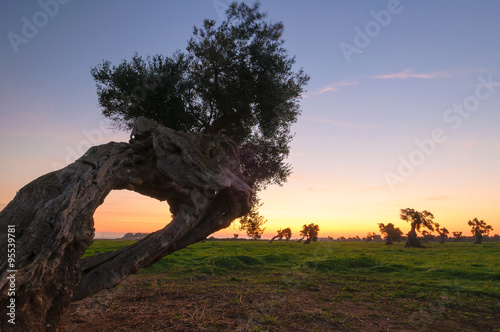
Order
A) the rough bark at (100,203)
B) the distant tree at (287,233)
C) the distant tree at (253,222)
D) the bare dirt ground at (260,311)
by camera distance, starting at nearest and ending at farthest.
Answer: the rough bark at (100,203) → the bare dirt ground at (260,311) → the distant tree at (253,222) → the distant tree at (287,233)

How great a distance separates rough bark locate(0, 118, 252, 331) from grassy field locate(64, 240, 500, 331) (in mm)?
2986

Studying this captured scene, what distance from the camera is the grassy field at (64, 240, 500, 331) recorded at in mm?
9156

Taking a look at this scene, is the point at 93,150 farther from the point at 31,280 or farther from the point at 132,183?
the point at 31,280

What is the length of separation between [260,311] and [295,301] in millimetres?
2106

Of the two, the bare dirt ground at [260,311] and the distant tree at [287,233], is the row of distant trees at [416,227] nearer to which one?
the distant tree at [287,233]

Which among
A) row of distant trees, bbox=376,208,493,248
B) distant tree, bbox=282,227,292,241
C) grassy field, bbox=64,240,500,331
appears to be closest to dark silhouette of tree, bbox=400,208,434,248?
row of distant trees, bbox=376,208,493,248

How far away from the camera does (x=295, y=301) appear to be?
1171cm

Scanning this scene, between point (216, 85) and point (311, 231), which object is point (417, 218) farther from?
point (216, 85)

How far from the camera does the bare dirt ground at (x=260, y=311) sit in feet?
29.0

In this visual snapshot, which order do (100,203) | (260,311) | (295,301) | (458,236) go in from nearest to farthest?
(100,203), (260,311), (295,301), (458,236)

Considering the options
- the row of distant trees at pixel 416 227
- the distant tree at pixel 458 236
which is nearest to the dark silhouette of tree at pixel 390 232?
the row of distant trees at pixel 416 227

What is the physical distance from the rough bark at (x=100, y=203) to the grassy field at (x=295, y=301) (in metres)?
2.99

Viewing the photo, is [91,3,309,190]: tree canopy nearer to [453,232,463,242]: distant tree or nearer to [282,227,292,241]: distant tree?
[282,227,292,241]: distant tree

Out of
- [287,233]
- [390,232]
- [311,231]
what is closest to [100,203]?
[311,231]
